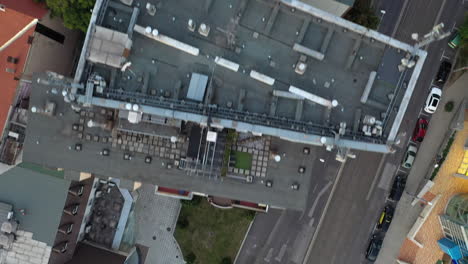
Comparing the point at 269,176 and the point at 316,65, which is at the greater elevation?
the point at 316,65

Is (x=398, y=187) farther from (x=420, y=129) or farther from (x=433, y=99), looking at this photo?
(x=433, y=99)

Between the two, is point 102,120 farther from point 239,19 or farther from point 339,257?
point 339,257

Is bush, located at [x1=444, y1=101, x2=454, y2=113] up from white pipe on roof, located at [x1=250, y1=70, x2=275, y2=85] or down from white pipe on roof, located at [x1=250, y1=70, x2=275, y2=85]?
up

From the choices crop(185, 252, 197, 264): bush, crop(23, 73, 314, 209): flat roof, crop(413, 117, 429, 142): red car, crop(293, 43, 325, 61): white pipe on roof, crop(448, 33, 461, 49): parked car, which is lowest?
crop(185, 252, 197, 264): bush

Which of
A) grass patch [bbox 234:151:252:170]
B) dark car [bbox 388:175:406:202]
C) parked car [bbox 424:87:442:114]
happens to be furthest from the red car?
grass patch [bbox 234:151:252:170]

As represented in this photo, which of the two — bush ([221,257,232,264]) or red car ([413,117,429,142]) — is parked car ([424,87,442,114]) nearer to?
red car ([413,117,429,142])

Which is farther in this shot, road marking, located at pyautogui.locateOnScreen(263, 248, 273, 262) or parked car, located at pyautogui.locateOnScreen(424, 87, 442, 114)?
road marking, located at pyautogui.locateOnScreen(263, 248, 273, 262)

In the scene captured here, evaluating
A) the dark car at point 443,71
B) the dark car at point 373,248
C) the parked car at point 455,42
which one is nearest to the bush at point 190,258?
the dark car at point 373,248

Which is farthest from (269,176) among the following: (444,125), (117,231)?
(444,125)
